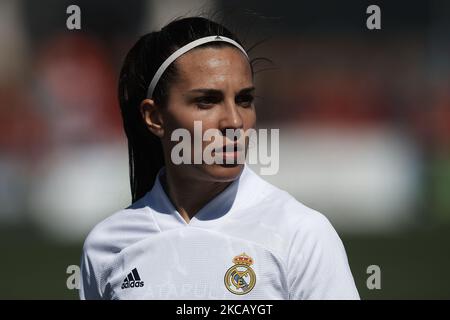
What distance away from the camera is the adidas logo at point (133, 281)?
2.45 metres

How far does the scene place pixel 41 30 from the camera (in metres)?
11.5

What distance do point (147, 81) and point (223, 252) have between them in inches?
23.2

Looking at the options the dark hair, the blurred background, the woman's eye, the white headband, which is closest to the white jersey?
the dark hair

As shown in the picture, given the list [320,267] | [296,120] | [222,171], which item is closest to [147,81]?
[222,171]

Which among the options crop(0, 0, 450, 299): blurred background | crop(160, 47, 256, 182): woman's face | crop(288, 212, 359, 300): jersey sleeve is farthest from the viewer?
crop(0, 0, 450, 299): blurred background

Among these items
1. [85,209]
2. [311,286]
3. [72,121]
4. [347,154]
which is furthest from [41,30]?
[311,286]

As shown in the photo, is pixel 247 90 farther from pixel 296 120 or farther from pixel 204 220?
pixel 296 120

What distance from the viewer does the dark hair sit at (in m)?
2.49

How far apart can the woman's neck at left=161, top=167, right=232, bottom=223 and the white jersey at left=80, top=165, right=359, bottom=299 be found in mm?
25

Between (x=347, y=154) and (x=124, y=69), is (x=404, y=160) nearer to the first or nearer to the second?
(x=347, y=154)

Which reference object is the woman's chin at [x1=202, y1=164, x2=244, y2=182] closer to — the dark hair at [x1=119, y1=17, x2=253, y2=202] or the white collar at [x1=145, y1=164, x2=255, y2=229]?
the white collar at [x1=145, y1=164, x2=255, y2=229]

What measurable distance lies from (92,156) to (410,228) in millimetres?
3846

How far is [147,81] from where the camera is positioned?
2.62m

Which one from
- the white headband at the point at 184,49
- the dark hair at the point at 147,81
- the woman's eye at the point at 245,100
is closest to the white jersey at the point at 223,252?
the dark hair at the point at 147,81
